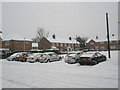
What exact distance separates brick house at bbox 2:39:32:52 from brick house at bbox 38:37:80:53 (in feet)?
31.3

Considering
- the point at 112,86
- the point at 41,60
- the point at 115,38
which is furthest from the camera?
the point at 115,38

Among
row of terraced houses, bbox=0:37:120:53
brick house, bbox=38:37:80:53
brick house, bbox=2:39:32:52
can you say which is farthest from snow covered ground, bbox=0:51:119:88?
brick house, bbox=38:37:80:53

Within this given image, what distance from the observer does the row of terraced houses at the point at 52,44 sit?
54.8 metres

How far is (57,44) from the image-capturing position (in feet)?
226

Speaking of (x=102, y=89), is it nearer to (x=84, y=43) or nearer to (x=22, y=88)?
(x=22, y=88)

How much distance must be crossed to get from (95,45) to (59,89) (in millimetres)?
80914

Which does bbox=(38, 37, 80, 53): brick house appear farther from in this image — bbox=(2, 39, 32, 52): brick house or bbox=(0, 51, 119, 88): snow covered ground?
bbox=(0, 51, 119, 88): snow covered ground

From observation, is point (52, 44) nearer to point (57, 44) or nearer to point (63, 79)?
point (57, 44)

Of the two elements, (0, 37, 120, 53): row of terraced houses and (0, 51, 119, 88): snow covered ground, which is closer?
(0, 51, 119, 88): snow covered ground

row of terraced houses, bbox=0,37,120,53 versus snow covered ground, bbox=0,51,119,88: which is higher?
row of terraced houses, bbox=0,37,120,53

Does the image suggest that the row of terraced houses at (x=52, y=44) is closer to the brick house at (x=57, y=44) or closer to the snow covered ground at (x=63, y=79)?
the brick house at (x=57, y=44)

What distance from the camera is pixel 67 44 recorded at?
73.9 m

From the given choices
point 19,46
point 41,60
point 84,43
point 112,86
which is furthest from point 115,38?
point 112,86

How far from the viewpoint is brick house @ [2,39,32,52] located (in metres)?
54.0
